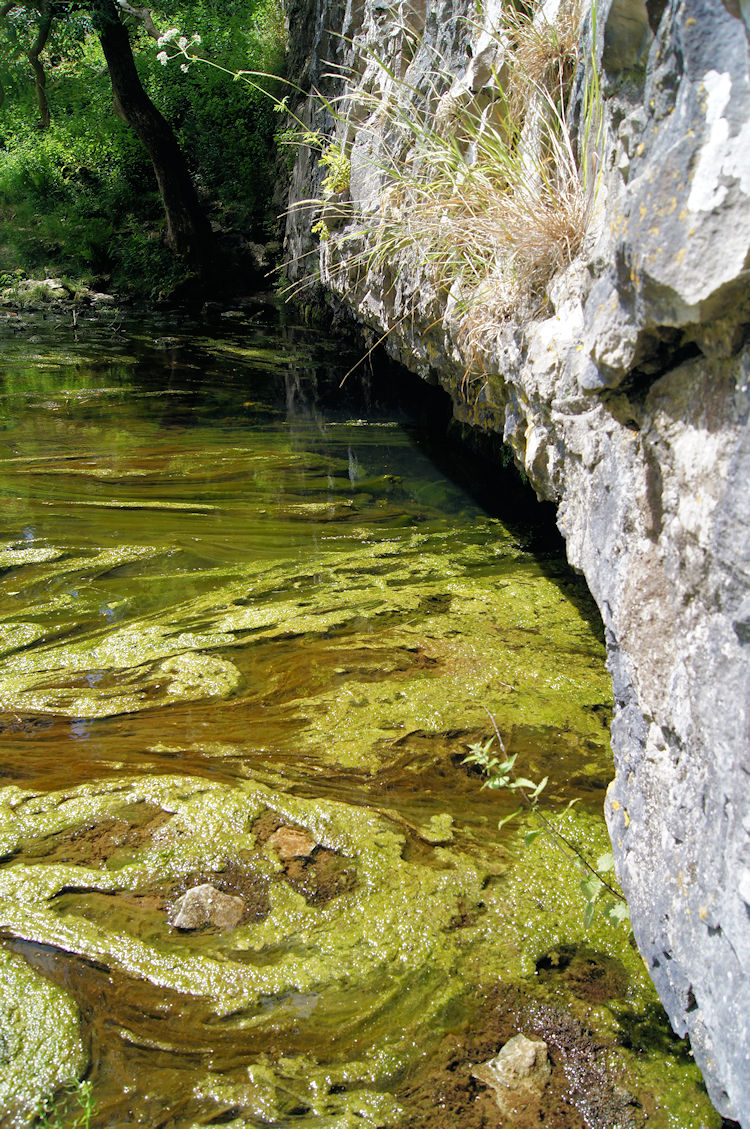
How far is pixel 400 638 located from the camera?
2625mm

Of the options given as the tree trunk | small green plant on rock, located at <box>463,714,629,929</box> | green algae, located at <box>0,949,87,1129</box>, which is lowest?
green algae, located at <box>0,949,87,1129</box>

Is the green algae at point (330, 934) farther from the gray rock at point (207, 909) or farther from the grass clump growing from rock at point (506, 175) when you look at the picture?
the grass clump growing from rock at point (506, 175)

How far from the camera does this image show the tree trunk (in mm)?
8016

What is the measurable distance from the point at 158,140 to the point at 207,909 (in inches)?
360

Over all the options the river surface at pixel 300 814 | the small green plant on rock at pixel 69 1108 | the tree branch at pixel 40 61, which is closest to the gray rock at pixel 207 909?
the river surface at pixel 300 814

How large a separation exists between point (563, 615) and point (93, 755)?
5.33 feet

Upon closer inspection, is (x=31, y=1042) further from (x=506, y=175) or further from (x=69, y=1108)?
(x=506, y=175)

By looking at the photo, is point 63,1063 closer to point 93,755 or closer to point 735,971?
point 93,755

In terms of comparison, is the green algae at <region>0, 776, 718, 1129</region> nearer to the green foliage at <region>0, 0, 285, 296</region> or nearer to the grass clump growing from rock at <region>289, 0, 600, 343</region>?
the grass clump growing from rock at <region>289, 0, 600, 343</region>

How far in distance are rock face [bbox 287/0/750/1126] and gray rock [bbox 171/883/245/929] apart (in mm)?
797

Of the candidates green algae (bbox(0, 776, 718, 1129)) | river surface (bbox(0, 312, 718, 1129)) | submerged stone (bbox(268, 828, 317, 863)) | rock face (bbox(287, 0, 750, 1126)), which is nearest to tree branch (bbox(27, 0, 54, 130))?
river surface (bbox(0, 312, 718, 1129))

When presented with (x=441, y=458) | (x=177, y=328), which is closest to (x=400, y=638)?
(x=441, y=458)

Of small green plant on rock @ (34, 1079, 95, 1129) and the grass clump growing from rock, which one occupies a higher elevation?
the grass clump growing from rock

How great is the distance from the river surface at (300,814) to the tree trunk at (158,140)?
247 inches
